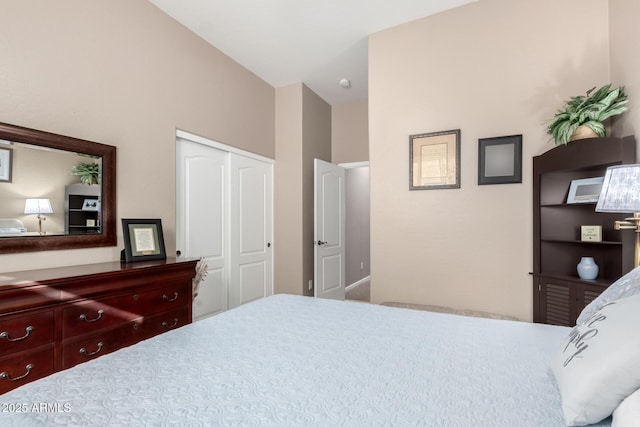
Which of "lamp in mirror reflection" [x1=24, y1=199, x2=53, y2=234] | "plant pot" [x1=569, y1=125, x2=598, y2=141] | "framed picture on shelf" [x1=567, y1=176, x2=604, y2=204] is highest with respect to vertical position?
"plant pot" [x1=569, y1=125, x2=598, y2=141]

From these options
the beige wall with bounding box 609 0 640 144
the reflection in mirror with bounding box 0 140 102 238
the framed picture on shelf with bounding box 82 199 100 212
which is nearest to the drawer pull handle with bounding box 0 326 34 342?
the reflection in mirror with bounding box 0 140 102 238

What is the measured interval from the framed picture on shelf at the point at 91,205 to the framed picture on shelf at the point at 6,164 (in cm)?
41

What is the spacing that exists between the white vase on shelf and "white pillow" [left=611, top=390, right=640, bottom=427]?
1897 mm

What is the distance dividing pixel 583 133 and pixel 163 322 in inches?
125

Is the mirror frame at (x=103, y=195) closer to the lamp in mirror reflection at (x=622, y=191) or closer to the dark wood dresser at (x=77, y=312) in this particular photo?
the dark wood dresser at (x=77, y=312)

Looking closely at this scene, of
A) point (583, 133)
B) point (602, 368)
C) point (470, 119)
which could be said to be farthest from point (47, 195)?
point (583, 133)

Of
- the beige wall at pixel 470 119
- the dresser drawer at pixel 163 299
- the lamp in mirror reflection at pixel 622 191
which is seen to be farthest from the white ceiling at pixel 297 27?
the dresser drawer at pixel 163 299

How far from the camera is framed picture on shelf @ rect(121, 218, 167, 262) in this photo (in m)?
2.28

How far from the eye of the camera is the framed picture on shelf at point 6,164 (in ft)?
5.79

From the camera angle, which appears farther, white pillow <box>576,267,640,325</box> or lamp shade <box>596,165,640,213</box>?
lamp shade <box>596,165,640,213</box>

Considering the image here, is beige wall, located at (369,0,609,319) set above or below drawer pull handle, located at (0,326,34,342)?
above

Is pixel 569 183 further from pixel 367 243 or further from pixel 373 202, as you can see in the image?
pixel 367 243

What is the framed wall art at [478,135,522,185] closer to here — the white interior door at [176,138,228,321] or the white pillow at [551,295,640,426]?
the white pillow at [551,295,640,426]

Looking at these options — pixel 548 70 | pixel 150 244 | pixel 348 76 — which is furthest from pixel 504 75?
pixel 150 244
